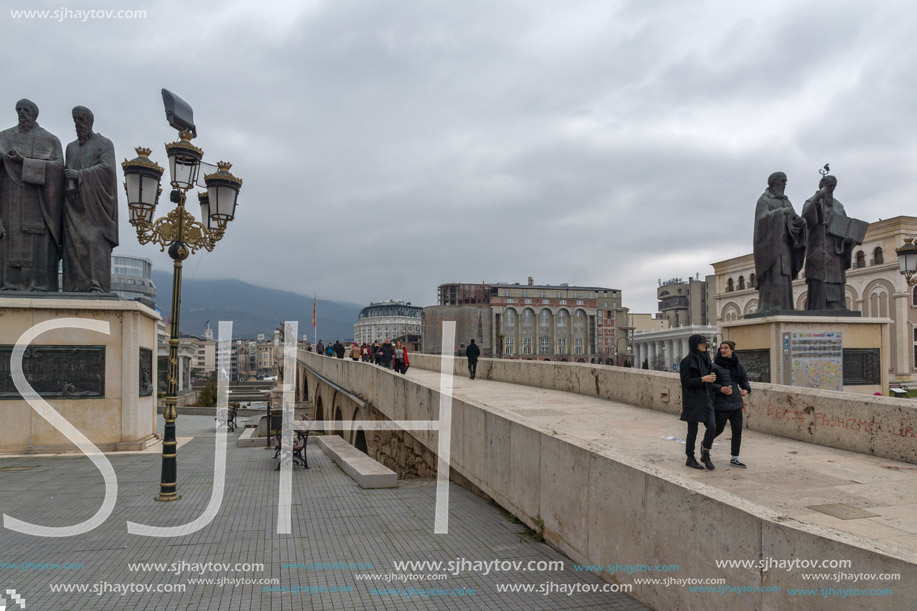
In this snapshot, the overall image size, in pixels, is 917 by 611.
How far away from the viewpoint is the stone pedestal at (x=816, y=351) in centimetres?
1280

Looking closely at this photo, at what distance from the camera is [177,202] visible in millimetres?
8609

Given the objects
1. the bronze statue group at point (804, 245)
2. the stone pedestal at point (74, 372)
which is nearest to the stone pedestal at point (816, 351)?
the bronze statue group at point (804, 245)

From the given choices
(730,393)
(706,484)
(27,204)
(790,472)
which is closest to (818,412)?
(790,472)

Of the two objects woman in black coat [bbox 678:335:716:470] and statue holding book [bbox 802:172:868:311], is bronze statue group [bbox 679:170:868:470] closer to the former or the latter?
statue holding book [bbox 802:172:868:311]

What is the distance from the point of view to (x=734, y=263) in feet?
220

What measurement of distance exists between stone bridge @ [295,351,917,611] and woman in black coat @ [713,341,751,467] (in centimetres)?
37

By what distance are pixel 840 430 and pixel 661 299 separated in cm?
13576

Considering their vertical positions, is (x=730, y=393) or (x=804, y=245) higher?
(x=804, y=245)

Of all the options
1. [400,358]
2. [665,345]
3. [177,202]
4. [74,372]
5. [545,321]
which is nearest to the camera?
[177,202]

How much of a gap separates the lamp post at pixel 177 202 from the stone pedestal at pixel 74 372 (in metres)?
3.42

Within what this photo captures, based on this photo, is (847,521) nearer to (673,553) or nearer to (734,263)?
(673,553)

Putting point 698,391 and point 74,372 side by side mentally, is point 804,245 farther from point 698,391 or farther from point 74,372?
point 74,372

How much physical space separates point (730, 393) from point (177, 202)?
7.71 meters

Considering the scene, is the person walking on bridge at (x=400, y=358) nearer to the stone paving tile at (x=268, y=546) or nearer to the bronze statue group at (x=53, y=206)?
the bronze statue group at (x=53, y=206)
